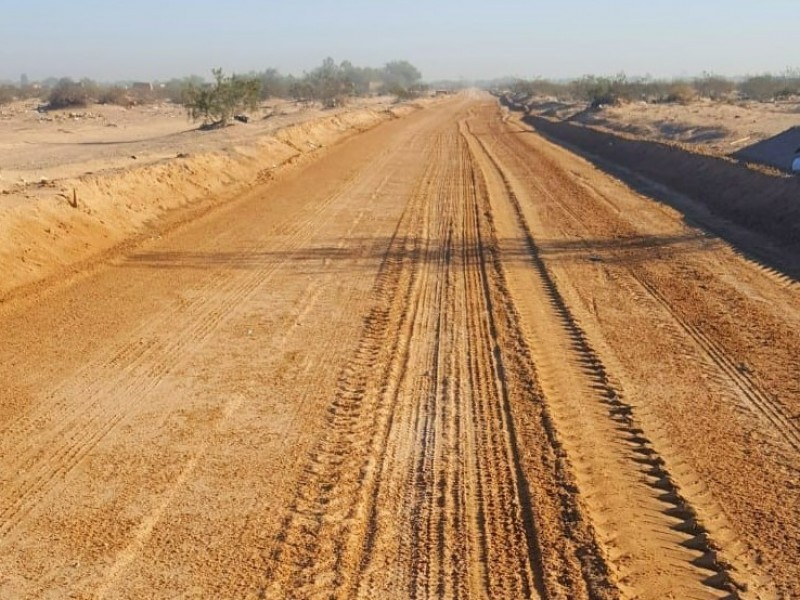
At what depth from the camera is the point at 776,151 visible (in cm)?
2272

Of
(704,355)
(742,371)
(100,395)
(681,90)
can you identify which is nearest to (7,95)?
(681,90)

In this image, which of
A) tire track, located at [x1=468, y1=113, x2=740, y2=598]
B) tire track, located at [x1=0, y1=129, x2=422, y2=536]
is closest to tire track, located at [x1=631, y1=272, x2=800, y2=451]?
tire track, located at [x1=468, y1=113, x2=740, y2=598]

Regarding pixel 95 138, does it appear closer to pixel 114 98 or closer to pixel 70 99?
pixel 70 99

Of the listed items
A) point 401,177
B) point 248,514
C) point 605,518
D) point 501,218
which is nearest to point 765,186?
point 501,218

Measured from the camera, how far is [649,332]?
9.16m

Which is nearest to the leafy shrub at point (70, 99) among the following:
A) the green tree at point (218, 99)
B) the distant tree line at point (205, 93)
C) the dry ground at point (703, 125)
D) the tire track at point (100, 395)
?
the distant tree line at point (205, 93)

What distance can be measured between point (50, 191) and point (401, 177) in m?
10.6

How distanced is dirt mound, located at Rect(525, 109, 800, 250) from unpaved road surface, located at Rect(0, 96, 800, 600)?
2.66 metres

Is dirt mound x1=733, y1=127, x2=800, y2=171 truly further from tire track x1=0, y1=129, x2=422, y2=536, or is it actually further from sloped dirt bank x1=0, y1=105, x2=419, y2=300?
tire track x1=0, y1=129, x2=422, y2=536

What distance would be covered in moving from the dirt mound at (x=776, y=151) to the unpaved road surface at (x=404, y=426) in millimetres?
9957

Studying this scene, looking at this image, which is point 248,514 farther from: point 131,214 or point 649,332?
point 131,214

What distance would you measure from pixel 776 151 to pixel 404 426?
19.9 meters

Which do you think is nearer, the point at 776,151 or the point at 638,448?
the point at 638,448

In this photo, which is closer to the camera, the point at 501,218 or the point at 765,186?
the point at 501,218
